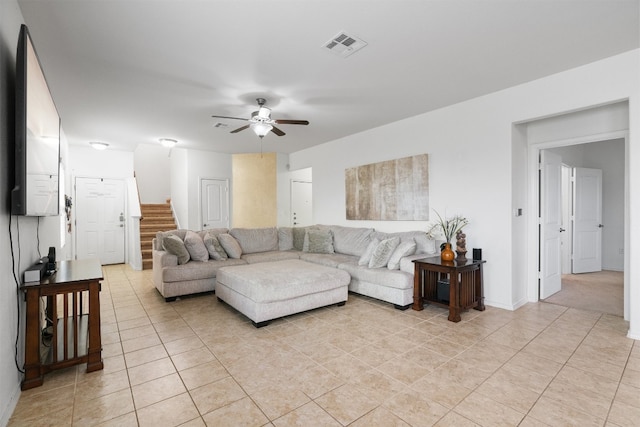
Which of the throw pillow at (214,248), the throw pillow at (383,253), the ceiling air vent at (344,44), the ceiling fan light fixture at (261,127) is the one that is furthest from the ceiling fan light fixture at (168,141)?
the throw pillow at (383,253)

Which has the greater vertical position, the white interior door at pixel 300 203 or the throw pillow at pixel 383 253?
the white interior door at pixel 300 203

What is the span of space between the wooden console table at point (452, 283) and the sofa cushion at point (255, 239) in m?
2.82

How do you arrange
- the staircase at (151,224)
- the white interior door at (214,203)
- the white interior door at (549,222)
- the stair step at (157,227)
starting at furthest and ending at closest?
1. the stair step at (157,227)
2. the white interior door at (214,203)
3. the staircase at (151,224)
4. the white interior door at (549,222)

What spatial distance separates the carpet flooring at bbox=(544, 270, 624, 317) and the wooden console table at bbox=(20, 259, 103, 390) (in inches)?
196

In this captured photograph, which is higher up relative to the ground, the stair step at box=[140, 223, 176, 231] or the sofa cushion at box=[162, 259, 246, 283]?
the stair step at box=[140, 223, 176, 231]

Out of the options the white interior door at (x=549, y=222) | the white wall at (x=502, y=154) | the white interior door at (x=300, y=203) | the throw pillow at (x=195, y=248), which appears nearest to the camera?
the white wall at (x=502, y=154)

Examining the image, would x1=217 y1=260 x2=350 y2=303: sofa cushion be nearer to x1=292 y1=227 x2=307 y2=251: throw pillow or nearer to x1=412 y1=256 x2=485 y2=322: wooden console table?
x1=412 y1=256 x2=485 y2=322: wooden console table

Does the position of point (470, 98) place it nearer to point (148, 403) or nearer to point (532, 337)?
point (532, 337)

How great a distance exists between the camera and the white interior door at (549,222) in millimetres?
3988

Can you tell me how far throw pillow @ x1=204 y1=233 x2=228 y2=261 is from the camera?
455 cm

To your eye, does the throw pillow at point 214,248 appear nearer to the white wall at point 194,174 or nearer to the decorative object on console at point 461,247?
the white wall at point 194,174

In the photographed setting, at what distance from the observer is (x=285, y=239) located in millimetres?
5758

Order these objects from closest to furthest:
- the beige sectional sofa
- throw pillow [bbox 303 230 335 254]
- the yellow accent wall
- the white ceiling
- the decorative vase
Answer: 1. the white ceiling
2. the decorative vase
3. the beige sectional sofa
4. throw pillow [bbox 303 230 335 254]
5. the yellow accent wall

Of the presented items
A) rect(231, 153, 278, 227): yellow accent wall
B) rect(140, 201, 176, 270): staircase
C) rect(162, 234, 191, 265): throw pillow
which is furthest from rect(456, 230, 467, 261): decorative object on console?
rect(140, 201, 176, 270): staircase
